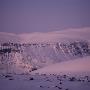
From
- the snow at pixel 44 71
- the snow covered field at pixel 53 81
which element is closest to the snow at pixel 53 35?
the snow at pixel 44 71

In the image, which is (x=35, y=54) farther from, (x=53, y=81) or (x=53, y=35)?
(x=53, y=35)

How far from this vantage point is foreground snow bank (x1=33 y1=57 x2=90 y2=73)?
34.7ft

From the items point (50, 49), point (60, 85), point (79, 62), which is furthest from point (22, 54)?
point (60, 85)

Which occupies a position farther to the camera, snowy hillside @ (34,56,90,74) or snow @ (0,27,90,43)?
snow @ (0,27,90,43)

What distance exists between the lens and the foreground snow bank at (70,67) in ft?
34.7

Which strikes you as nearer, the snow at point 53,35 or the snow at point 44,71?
the snow at point 44,71

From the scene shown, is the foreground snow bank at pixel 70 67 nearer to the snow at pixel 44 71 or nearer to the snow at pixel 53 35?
the snow at pixel 44 71

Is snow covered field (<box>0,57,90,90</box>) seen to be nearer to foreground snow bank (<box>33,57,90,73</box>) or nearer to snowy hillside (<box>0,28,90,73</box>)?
foreground snow bank (<box>33,57,90,73</box>)

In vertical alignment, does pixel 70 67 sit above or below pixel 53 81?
above

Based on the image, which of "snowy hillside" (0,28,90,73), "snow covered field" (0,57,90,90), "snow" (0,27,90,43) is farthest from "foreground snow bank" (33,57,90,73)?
"snow" (0,27,90,43)

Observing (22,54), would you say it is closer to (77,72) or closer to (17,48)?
(17,48)

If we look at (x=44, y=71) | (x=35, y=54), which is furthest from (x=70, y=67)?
(x=35, y=54)

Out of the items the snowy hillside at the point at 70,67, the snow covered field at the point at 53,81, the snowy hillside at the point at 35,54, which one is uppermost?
the snowy hillside at the point at 35,54

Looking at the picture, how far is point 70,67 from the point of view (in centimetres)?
1108
